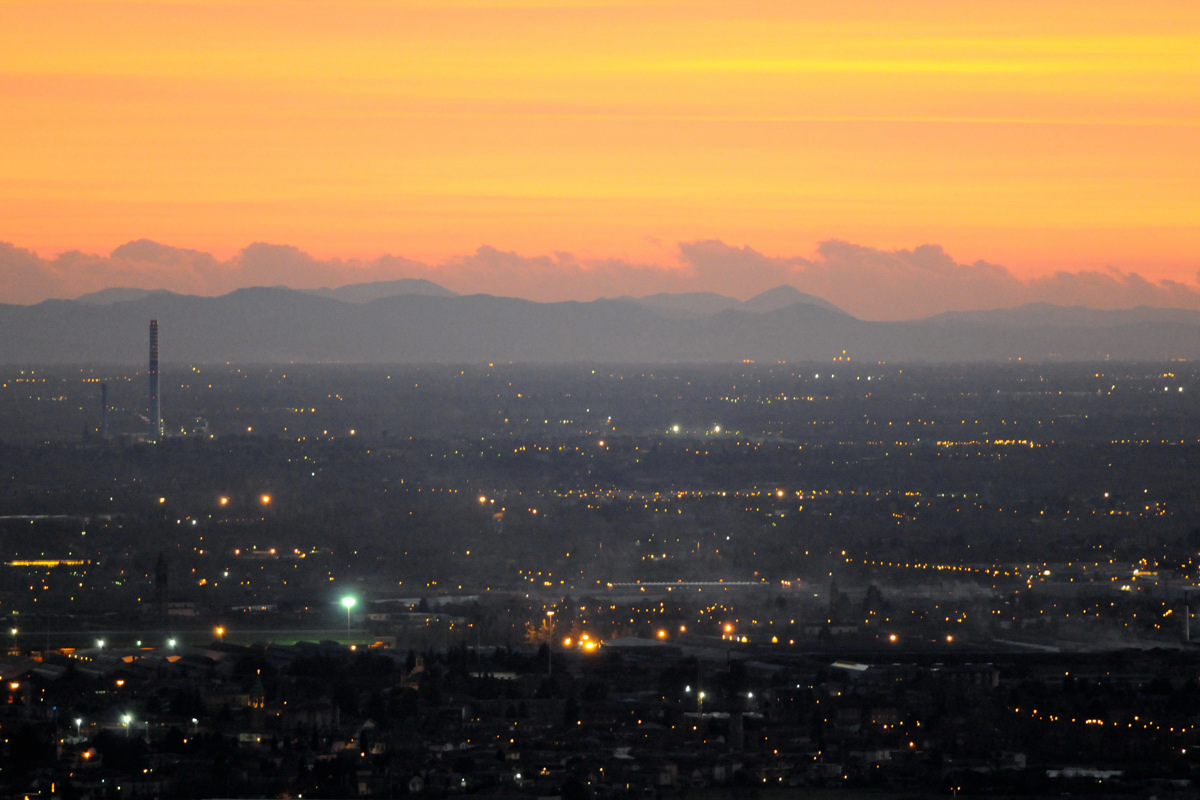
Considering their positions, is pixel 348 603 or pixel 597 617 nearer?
pixel 597 617

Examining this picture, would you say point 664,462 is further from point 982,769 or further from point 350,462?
point 982,769

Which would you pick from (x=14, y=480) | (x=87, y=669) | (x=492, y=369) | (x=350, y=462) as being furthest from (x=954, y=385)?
(x=87, y=669)

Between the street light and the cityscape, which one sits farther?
the street light

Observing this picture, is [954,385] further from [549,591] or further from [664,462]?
[549,591]

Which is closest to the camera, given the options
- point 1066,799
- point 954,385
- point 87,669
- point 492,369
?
point 1066,799

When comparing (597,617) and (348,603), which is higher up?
(597,617)

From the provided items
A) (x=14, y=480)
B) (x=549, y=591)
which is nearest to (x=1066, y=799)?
(x=549, y=591)

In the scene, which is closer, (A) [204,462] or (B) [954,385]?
(A) [204,462]

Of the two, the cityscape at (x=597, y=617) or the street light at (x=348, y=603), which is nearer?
the cityscape at (x=597, y=617)

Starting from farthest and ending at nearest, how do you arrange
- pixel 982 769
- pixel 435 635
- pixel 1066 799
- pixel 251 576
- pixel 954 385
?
pixel 954 385 < pixel 251 576 < pixel 435 635 < pixel 982 769 < pixel 1066 799
